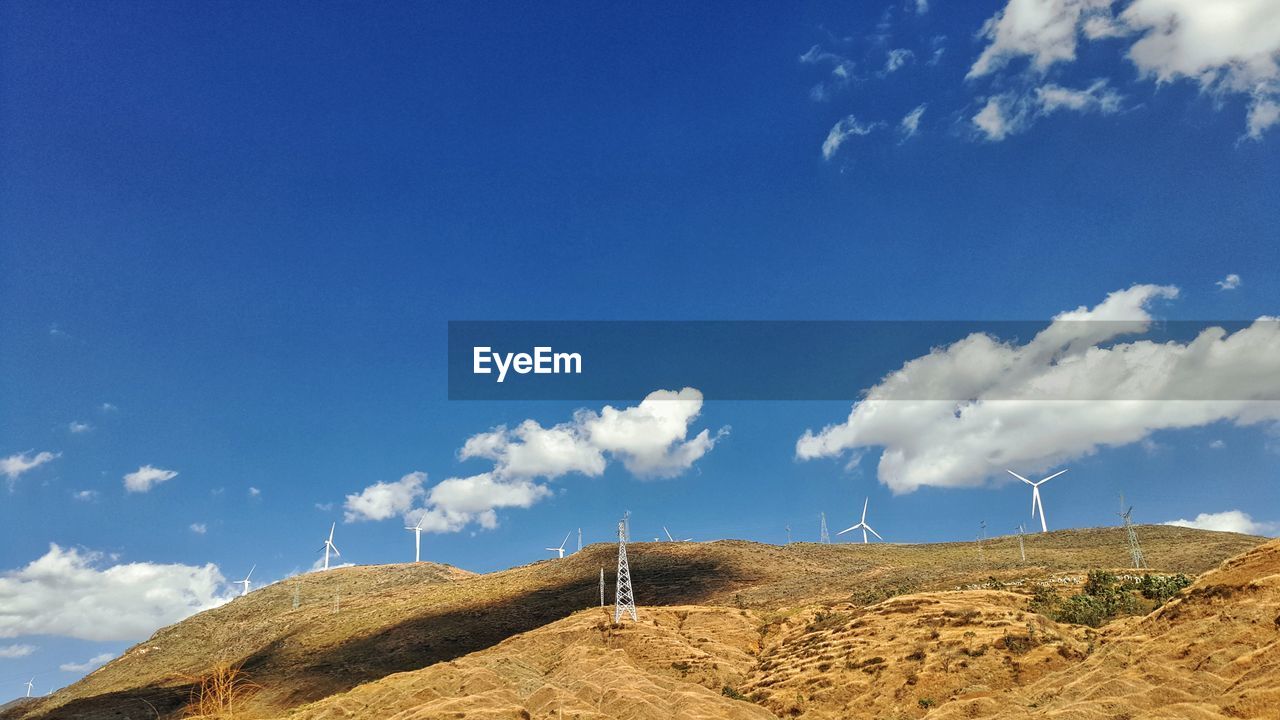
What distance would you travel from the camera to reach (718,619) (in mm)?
62750

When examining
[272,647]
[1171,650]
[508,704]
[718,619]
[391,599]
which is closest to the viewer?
[1171,650]

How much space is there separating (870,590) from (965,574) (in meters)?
8.99

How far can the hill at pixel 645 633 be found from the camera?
40375 mm

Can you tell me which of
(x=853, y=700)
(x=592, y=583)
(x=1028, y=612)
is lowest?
(x=853, y=700)

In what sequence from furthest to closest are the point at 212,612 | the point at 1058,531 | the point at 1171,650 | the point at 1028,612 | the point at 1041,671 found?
the point at 212,612, the point at 1058,531, the point at 1028,612, the point at 1041,671, the point at 1171,650

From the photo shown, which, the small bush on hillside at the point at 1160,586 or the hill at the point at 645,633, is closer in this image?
the hill at the point at 645,633

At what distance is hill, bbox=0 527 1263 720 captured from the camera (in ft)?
132

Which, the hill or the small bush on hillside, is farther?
Answer: the small bush on hillside

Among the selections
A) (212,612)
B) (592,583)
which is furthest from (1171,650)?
(212,612)

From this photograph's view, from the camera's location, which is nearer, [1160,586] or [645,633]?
[1160,586]

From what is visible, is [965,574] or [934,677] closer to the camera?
[934,677]

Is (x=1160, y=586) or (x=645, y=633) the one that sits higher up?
(x=1160, y=586)

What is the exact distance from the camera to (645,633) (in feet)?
190

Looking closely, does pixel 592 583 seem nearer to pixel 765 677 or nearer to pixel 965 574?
pixel 965 574
